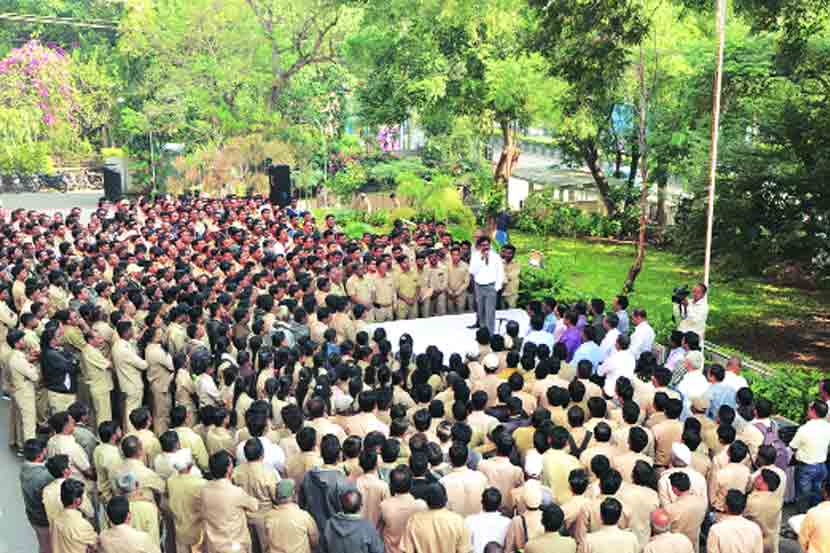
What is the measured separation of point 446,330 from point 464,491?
7458mm

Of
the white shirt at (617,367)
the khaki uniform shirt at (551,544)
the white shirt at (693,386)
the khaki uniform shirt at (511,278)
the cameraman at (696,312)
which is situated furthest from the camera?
the khaki uniform shirt at (511,278)

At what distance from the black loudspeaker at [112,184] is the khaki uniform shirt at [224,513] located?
23170 millimetres

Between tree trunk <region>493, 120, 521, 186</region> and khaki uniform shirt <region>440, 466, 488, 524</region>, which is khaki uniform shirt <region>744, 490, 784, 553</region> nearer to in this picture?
khaki uniform shirt <region>440, 466, 488, 524</region>

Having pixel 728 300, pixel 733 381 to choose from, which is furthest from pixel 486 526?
pixel 728 300

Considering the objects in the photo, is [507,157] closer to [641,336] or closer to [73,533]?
[641,336]

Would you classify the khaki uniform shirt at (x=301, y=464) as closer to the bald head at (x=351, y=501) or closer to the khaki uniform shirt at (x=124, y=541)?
the bald head at (x=351, y=501)

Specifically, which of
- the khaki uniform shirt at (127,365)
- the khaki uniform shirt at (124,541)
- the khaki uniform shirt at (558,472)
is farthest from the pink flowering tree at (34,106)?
the khaki uniform shirt at (558,472)

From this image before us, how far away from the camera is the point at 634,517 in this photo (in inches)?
276

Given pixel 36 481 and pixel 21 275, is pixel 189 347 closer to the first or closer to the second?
pixel 36 481

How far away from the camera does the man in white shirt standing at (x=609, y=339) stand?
10.7 m

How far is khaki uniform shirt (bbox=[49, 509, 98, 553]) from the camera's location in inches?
271

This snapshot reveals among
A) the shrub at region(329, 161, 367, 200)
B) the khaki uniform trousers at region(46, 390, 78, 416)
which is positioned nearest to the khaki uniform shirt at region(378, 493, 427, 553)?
the khaki uniform trousers at region(46, 390, 78, 416)

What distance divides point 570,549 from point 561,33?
497 inches

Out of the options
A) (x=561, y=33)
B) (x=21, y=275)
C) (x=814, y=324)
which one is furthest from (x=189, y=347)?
(x=814, y=324)
